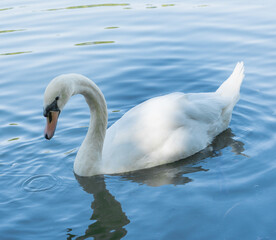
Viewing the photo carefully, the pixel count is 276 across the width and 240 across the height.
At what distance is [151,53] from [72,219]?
5978mm

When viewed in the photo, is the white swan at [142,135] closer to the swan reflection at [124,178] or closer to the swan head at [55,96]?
the swan reflection at [124,178]

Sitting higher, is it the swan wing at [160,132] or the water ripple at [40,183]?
the swan wing at [160,132]

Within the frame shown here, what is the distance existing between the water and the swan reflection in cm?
2

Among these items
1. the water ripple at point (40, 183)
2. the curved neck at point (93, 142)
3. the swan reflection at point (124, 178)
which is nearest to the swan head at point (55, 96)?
the curved neck at point (93, 142)

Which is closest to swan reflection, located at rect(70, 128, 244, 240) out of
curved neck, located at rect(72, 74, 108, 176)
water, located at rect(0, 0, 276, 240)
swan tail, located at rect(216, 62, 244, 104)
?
water, located at rect(0, 0, 276, 240)

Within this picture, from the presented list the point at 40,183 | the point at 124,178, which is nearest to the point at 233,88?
the point at 124,178

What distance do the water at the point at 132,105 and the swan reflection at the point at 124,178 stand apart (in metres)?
0.02

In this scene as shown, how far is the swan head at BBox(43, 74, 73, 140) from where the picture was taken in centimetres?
552

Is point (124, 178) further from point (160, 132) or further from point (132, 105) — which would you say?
point (132, 105)

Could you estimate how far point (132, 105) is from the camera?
8719 millimetres

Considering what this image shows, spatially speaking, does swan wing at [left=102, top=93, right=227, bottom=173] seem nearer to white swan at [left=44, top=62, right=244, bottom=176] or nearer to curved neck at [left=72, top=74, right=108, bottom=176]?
white swan at [left=44, top=62, right=244, bottom=176]

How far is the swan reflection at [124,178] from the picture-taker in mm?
5441

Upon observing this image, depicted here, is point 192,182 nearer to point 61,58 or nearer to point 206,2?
point 61,58

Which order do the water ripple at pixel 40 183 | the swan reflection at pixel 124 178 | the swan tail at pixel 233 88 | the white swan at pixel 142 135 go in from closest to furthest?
the swan reflection at pixel 124 178
the water ripple at pixel 40 183
the white swan at pixel 142 135
the swan tail at pixel 233 88
